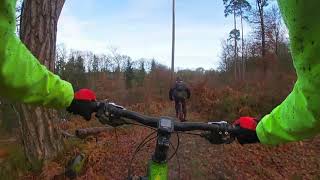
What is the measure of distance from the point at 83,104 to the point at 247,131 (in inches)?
35.2

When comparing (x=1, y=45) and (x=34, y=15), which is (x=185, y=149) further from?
(x=1, y=45)

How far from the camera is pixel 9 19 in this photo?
4.85ft

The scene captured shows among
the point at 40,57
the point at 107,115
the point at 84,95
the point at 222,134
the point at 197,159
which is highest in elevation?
the point at 40,57

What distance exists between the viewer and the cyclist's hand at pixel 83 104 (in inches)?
93.3

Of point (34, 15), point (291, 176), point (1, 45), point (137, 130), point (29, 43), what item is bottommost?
point (291, 176)

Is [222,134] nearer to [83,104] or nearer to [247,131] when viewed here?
[247,131]

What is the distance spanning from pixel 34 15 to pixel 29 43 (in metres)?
0.57

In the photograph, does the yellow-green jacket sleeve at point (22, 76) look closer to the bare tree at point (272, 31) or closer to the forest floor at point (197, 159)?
the forest floor at point (197, 159)

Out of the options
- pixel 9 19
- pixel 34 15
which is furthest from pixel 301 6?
pixel 34 15

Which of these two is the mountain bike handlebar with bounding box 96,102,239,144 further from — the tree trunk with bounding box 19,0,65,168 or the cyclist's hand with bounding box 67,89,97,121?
the tree trunk with bounding box 19,0,65,168

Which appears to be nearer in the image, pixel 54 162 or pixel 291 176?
pixel 54 162

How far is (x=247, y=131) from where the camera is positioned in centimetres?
244

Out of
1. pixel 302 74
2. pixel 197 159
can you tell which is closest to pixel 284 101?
pixel 302 74

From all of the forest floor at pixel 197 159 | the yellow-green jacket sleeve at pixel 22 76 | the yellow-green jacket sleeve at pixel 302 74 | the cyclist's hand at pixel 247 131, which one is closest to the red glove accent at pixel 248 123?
the cyclist's hand at pixel 247 131
